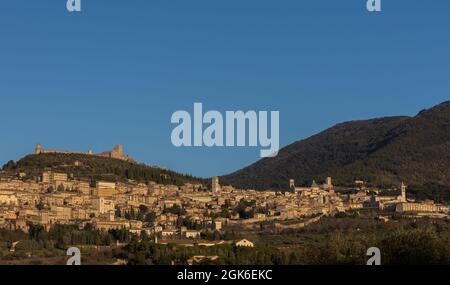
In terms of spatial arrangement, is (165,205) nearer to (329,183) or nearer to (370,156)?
(329,183)

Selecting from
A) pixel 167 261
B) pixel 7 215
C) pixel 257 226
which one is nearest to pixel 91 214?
pixel 7 215

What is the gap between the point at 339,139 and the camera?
184 metres

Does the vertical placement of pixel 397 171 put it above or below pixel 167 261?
above

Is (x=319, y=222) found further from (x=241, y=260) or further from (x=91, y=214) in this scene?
(x=241, y=260)

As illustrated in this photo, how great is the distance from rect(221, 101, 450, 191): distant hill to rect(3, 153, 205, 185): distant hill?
23.6 m

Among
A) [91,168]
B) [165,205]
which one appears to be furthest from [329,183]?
[165,205]

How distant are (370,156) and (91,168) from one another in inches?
1719

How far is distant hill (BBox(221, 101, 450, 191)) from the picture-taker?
13525 cm

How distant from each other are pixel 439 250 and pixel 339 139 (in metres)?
150

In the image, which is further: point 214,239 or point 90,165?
point 90,165

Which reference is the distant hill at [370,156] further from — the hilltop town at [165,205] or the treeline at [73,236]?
the treeline at [73,236]

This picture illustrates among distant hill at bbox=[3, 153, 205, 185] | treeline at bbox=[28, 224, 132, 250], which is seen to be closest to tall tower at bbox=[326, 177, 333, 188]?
distant hill at bbox=[3, 153, 205, 185]

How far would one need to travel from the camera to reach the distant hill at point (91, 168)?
113062 mm

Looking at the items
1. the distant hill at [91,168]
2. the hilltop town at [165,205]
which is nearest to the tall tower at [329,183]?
the hilltop town at [165,205]
